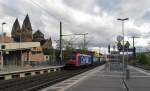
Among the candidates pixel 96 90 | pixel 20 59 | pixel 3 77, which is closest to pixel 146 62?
pixel 20 59

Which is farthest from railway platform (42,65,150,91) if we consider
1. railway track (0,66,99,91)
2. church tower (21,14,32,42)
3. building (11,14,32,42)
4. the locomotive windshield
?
building (11,14,32,42)

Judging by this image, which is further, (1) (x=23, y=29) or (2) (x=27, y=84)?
(1) (x=23, y=29)

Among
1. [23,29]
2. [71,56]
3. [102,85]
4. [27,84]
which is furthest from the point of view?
[23,29]

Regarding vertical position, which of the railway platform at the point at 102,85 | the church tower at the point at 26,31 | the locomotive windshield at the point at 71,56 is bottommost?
the railway platform at the point at 102,85

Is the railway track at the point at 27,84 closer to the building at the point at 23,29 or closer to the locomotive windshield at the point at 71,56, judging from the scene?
the locomotive windshield at the point at 71,56

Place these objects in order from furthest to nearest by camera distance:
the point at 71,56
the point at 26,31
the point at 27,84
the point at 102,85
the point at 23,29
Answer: the point at 23,29 → the point at 26,31 → the point at 71,56 → the point at 27,84 → the point at 102,85

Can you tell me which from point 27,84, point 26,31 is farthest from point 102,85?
point 26,31

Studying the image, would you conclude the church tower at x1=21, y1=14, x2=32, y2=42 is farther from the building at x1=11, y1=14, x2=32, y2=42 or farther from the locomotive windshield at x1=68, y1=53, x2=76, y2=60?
the locomotive windshield at x1=68, y1=53, x2=76, y2=60

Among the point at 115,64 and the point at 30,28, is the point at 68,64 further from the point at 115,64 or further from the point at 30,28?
the point at 30,28

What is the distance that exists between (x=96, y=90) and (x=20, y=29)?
157 m

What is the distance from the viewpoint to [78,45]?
438ft

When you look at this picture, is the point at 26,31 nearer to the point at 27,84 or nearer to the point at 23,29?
the point at 23,29

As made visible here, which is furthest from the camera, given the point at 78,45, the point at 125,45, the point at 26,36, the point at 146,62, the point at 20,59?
the point at 26,36

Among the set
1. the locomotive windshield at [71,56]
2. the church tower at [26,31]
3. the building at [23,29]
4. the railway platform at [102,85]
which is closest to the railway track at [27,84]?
the railway platform at [102,85]
